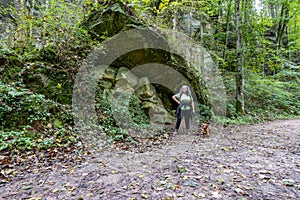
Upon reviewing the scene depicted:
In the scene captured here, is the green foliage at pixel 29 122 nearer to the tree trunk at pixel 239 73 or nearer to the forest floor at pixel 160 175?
the forest floor at pixel 160 175

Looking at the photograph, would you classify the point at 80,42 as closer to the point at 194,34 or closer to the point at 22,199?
the point at 22,199

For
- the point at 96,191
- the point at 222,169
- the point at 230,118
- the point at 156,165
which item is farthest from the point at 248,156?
the point at 230,118

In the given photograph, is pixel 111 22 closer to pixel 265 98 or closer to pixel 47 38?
pixel 47 38

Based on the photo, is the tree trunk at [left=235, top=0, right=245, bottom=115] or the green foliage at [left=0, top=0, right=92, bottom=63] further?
the tree trunk at [left=235, top=0, right=245, bottom=115]

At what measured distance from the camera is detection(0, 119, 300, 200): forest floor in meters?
2.73

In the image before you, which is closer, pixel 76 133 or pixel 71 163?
pixel 71 163

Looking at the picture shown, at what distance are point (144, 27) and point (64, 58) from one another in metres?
3.48

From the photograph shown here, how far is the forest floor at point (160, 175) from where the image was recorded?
2732 millimetres

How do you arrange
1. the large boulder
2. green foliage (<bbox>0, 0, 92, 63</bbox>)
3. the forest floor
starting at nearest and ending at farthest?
the forest floor, green foliage (<bbox>0, 0, 92, 63</bbox>), the large boulder

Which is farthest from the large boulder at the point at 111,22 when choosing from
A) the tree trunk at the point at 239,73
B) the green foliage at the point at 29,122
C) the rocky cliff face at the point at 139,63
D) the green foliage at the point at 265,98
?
the green foliage at the point at 265,98

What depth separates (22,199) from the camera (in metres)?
2.63

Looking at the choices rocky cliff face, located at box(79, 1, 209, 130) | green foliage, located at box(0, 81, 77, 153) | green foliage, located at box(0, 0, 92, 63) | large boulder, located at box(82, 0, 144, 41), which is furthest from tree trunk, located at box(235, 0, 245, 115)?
green foliage, located at box(0, 81, 77, 153)

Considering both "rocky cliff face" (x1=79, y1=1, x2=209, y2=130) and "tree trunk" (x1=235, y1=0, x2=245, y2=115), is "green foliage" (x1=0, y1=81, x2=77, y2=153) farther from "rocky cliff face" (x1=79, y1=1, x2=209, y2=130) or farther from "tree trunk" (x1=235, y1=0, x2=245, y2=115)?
"tree trunk" (x1=235, y1=0, x2=245, y2=115)

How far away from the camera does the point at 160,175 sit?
11.0 ft
